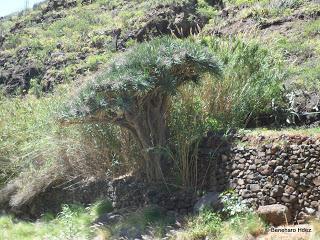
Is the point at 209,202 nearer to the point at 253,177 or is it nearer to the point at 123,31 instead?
the point at 253,177

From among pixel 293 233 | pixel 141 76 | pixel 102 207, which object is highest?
pixel 141 76

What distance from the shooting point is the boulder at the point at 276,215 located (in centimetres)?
833

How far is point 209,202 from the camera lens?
9.16 metres

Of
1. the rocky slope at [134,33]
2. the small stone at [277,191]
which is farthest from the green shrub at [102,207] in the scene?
the rocky slope at [134,33]

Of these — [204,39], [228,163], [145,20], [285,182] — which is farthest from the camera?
[145,20]

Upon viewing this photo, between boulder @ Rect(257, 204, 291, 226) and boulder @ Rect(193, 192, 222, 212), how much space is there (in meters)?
0.90

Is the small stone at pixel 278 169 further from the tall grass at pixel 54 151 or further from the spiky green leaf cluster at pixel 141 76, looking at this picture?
the tall grass at pixel 54 151

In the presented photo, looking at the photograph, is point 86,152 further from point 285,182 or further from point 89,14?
point 89,14

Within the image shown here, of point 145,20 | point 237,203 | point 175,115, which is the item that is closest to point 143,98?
point 175,115

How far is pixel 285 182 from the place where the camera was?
28.6ft

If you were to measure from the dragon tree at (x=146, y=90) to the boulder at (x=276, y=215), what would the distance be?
273cm

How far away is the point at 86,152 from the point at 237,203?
15.3 feet

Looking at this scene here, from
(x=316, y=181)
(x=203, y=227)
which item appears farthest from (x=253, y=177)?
(x=203, y=227)

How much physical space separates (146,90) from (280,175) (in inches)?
118
